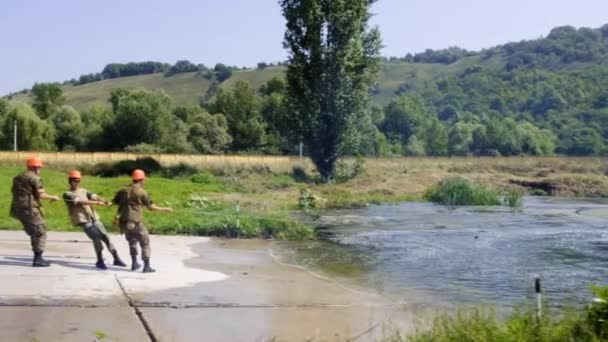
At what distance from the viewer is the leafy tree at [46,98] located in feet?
294

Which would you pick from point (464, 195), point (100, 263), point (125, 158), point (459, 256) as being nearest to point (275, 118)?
point (125, 158)

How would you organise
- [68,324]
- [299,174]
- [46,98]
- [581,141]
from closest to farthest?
[68,324]
[299,174]
[46,98]
[581,141]

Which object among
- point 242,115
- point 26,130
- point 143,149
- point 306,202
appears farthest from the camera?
point 242,115

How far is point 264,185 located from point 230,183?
8.01 ft

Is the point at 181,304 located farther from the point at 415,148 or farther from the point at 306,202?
the point at 415,148

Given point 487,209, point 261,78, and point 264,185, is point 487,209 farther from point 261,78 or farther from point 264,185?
point 261,78

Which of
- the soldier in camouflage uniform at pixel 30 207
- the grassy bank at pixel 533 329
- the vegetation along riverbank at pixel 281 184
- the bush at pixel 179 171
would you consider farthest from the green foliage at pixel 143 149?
the grassy bank at pixel 533 329

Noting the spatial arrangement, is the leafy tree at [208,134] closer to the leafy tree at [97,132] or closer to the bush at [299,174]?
the leafy tree at [97,132]

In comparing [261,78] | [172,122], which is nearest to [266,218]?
[172,122]

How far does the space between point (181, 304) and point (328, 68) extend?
41950mm

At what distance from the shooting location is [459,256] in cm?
2077

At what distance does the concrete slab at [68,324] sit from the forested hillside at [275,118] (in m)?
43.5

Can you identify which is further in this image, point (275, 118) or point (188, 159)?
point (275, 118)

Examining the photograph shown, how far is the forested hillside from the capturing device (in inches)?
2995
